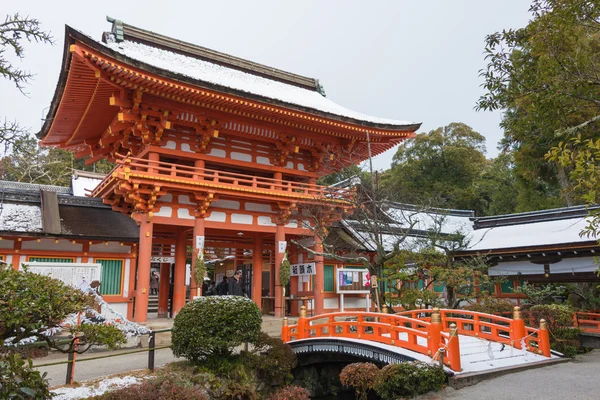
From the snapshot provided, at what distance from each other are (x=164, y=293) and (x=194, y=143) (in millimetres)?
6039

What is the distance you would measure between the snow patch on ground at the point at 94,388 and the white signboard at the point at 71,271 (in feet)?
13.4

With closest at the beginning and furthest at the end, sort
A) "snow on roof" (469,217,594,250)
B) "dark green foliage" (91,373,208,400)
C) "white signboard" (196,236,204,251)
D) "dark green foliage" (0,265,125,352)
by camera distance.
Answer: "dark green foliage" (0,265,125,352) < "dark green foliage" (91,373,208,400) < "white signboard" (196,236,204,251) < "snow on roof" (469,217,594,250)

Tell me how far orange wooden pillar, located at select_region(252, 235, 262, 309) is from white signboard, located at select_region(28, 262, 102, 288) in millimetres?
5631

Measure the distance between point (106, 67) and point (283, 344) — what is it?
841 cm

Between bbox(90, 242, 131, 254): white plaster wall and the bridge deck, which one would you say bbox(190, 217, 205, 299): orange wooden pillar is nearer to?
bbox(90, 242, 131, 254): white plaster wall

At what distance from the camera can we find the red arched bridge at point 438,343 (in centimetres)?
809

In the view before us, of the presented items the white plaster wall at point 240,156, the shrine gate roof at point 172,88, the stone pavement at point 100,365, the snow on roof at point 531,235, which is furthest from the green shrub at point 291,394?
the snow on roof at point 531,235

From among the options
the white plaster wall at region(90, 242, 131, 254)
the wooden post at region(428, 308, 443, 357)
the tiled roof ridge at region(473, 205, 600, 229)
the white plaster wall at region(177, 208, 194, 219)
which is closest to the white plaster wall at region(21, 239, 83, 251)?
the white plaster wall at region(90, 242, 131, 254)

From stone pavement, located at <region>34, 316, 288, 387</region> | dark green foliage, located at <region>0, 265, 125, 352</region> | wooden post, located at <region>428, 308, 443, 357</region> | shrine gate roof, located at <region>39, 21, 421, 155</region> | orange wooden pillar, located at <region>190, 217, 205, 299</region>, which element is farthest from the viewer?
orange wooden pillar, located at <region>190, 217, 205, 299</region>

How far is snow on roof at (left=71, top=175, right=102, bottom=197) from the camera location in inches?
775

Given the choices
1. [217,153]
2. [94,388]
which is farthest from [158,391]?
[217,153]

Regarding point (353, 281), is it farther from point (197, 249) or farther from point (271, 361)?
point (271, 361)

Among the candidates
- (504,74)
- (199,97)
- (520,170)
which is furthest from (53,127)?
(520,170)

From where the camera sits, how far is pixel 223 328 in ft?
28.1
